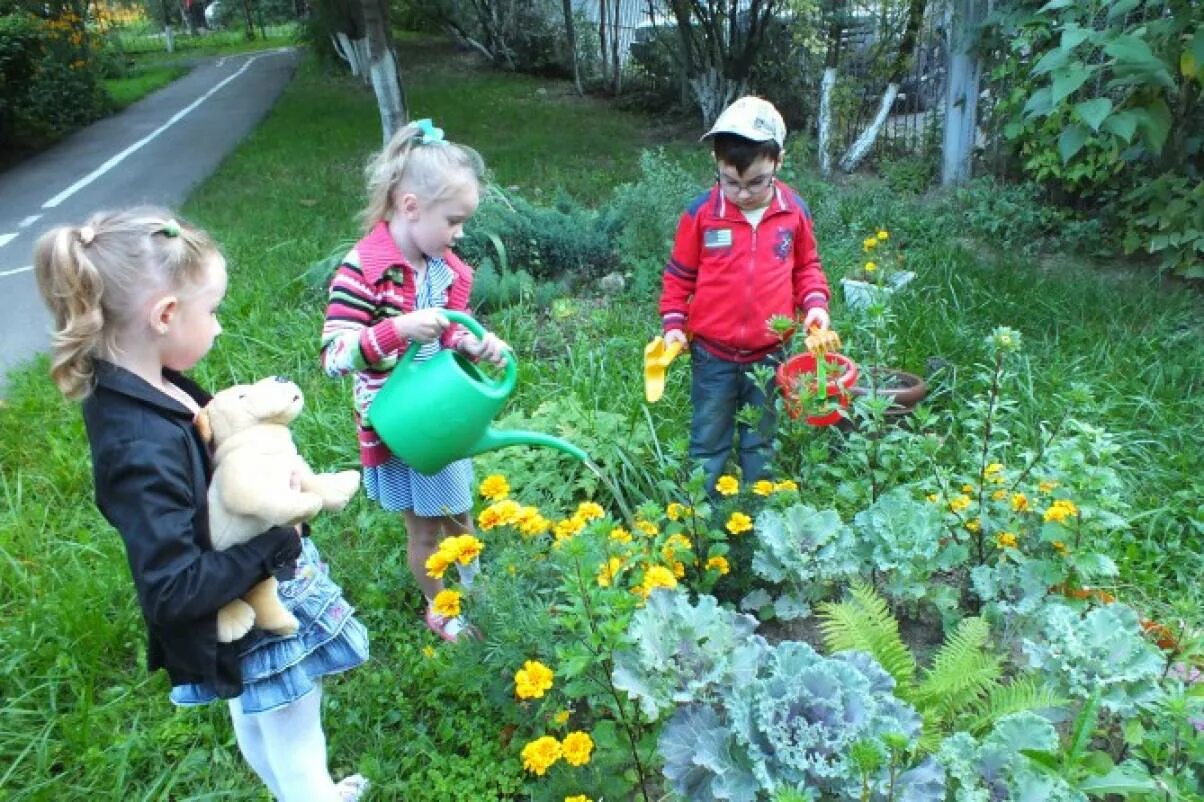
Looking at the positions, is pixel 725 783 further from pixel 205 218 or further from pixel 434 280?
pixel 205 218

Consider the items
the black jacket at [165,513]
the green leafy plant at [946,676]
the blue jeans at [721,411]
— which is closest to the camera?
the black jacket at [165,513]

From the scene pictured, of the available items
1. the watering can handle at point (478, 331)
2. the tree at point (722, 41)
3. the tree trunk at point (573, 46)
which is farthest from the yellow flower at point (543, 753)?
the tree trunk at point (573, 46)

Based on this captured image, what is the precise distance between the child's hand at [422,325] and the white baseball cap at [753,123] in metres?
0.97

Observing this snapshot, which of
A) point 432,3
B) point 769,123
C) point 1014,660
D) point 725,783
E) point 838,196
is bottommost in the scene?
point 1014,660

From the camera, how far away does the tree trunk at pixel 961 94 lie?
5828mm

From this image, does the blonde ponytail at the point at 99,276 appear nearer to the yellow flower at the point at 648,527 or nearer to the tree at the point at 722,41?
the yellow flower at the point at 648,527

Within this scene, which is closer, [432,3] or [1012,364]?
[1012,364]

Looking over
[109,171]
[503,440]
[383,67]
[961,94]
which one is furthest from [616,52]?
[503,440]

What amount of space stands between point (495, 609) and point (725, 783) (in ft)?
2.16

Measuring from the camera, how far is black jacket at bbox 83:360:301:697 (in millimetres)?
1258

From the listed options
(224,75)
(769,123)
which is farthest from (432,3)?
(769,123)

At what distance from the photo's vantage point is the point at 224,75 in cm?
1977

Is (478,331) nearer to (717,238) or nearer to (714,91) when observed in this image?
(717,238)

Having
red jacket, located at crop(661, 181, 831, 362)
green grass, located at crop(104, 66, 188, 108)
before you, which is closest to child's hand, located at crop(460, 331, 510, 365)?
red jacket, located at crop(661, 181, 831, 362)
